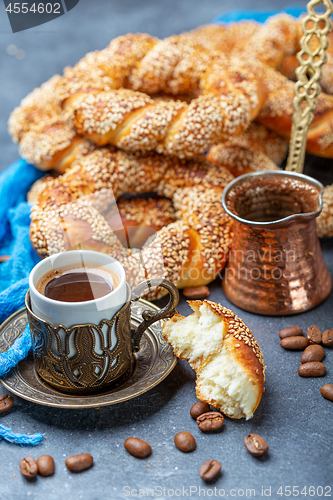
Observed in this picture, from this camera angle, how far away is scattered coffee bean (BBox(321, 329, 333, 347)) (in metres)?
1.09

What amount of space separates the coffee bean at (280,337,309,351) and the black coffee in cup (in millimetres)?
459

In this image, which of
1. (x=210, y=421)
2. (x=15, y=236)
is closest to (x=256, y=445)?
(x=210, y=421)

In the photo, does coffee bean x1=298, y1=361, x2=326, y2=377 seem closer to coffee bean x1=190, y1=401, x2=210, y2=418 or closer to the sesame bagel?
coffee bean x1=190, y1=401, x2=210, y2=418

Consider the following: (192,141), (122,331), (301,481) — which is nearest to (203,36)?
(192,141)

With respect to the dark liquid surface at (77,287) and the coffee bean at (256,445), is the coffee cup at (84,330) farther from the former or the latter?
the coffee bean at (256,445)

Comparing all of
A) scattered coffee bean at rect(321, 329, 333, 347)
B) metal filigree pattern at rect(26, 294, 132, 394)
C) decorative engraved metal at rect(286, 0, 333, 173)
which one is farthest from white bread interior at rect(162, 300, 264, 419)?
decorative engraved metal at rect(286, 0, 333, 173)

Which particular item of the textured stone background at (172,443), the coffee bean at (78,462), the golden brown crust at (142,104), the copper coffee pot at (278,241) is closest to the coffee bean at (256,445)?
the textured stone background at (172,443)

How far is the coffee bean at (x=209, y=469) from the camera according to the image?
2.63 feet

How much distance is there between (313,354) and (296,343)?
0.16 feet

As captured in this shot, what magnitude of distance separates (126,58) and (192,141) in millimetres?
425

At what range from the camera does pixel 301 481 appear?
0.81 m

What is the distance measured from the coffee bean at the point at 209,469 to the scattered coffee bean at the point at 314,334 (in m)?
0.41

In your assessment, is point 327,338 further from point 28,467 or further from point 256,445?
point 28,467

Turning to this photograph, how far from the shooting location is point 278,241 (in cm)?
112
